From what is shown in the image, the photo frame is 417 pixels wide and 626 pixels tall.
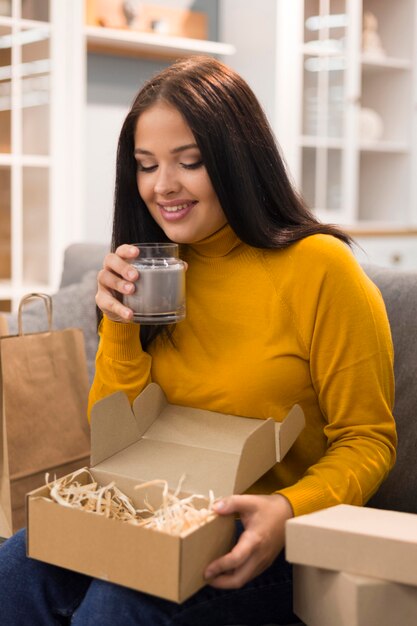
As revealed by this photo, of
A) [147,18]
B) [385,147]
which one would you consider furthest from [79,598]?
[385,147]

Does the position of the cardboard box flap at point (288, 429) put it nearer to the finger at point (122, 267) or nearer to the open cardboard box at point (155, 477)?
the open cardboard box at point (155, 477)

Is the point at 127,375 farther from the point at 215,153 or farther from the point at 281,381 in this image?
the point at 215,153

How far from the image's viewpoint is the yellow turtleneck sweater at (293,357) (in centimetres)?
127

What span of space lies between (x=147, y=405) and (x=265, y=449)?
0.23 metres

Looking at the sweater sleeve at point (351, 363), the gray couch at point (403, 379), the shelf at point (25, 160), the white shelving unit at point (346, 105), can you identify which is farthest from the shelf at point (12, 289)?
the sweater sleeve at point (351, 363)

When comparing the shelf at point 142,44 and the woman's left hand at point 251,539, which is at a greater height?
the shelf at point 142,44

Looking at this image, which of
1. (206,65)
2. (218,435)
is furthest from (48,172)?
(218,435)

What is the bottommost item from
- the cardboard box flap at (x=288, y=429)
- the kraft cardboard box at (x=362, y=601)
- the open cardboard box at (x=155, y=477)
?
the kraft cardboard box at (x=362, y=601)

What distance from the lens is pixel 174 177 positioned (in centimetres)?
131

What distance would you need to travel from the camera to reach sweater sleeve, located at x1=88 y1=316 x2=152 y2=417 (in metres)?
1.39

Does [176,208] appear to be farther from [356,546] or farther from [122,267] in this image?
[356,546]

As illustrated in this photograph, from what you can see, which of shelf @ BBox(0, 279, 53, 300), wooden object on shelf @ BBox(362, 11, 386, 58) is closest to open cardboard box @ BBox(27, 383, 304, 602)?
shelf @ BBox(0, 279, 53, 300)

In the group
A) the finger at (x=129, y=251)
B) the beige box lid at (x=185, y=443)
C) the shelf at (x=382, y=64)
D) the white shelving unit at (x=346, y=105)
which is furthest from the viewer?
the shelf at (x=382, y=64)

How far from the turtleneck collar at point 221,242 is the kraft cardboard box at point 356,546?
51cm
